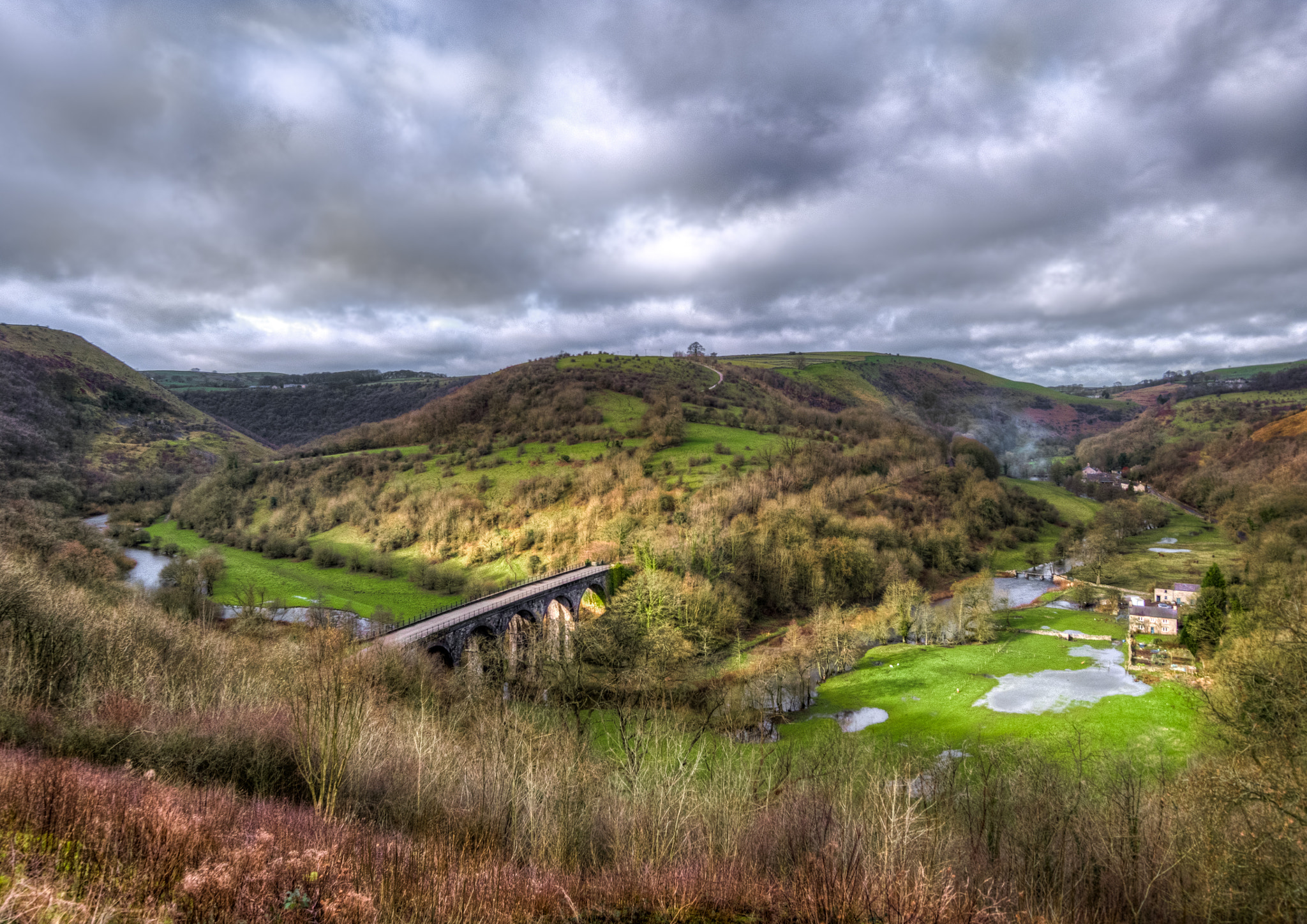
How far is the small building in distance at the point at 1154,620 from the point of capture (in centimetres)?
5138

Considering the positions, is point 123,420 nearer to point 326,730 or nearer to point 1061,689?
point 326,730

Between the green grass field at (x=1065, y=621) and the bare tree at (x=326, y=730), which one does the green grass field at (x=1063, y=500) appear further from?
the bare tree at (x=326, y=730)

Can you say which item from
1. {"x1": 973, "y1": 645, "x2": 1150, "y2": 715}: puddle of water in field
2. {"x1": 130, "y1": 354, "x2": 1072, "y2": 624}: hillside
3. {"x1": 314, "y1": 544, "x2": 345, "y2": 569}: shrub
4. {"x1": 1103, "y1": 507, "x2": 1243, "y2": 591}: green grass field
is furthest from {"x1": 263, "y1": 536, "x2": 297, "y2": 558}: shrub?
{"x1": 1103, "y1": 507, "x2": 1243, "y2": 591}: green grass field

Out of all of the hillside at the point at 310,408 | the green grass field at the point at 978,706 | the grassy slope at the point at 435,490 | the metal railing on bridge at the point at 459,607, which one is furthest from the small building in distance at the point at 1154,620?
the hillside at the point at 310,408

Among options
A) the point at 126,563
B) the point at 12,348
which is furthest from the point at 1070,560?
the point at 12,348

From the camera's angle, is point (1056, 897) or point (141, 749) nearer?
point (141, 749)

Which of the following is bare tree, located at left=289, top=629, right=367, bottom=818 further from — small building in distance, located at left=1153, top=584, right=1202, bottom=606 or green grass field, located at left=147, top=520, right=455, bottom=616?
small building in distance, located at left=1153, top=584, right=1202, bottom=606

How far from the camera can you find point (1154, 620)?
52688mm

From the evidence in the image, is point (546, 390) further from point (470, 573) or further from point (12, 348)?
point (12, 348)

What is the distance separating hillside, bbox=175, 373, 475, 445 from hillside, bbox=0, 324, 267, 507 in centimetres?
2664

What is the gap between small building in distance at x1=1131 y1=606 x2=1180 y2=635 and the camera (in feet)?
A: 169

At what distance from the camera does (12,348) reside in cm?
11831

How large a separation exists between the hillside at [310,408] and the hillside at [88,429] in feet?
87.4

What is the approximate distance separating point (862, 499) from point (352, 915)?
89.6 meters
